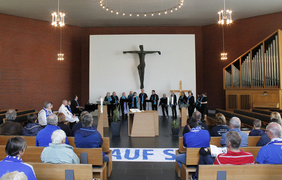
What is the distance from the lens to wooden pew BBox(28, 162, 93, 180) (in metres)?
2.13

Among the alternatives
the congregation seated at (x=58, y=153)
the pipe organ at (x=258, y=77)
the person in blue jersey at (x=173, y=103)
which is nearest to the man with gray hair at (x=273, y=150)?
the congregation seated at (x=58, y=153)

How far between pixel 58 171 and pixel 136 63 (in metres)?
9.94

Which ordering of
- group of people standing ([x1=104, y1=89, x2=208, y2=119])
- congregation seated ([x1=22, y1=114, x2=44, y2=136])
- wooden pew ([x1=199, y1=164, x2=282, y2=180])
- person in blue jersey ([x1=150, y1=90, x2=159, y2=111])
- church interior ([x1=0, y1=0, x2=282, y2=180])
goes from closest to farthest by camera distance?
1. wooden pew ([x1=199, y1=164, x2=282, y2=180])
2. congregation seated ([x1=22, y1=114, x2=44, y2=136])
3. church interior ([x1=0, y1=0, x2=282, y2=180])
4. group of people standing ([x1=104, y1=89, x2=208, y2=119])
5. person in blue jersey ([x1=150, y1=90, x2=159, y2=111])

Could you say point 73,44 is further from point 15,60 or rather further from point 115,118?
point 115,118

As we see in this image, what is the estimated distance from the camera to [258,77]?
33.1 ft

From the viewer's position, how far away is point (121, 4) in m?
9.86

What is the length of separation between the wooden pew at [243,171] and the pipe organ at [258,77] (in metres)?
8.64

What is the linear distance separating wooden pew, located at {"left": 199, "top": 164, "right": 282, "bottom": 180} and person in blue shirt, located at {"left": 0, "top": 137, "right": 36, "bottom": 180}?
1541mm

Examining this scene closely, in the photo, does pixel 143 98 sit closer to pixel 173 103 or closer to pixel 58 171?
pixel 173 103

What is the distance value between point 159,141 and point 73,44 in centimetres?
895

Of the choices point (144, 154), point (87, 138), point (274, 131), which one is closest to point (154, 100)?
point (144, 154)

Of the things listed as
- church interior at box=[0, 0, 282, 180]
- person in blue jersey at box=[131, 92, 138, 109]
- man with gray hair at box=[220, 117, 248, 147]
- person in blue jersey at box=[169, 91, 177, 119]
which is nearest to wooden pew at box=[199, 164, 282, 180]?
man with gray hair at box=[220, 117, 248, 147]

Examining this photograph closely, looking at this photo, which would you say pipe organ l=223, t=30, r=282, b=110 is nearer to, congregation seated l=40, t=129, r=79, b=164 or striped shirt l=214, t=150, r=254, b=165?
striped shirt l=214, t=150, r=254, b=165

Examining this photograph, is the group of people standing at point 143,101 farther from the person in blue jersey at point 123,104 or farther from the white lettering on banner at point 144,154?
the white lettering on banner at point 144,154
